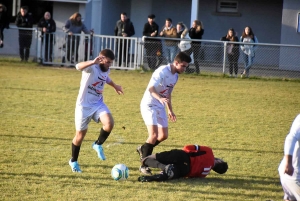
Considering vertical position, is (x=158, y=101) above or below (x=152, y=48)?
below

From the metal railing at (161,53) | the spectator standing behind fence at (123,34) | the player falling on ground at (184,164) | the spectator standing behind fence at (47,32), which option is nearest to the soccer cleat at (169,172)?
the player falling on ground at (184,164)

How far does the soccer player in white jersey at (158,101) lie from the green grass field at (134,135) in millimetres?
486

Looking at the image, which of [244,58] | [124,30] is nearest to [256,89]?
[244,58]

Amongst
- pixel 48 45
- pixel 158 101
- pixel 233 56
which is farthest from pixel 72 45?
pixel 158 101

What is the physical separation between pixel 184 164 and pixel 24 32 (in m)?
15.2

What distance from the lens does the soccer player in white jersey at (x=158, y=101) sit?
843cm

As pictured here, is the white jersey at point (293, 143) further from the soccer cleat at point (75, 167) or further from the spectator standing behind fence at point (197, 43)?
the spectator standing behind fence at point (197, 43)

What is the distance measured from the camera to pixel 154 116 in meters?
8.59

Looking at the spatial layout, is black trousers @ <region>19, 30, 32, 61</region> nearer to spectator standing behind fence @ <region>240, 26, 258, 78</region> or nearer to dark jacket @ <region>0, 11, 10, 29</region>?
dark jacket @ <region>0, 11, 10, 29</region>

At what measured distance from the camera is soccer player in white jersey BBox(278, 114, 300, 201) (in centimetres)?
568

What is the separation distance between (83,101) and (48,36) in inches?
531

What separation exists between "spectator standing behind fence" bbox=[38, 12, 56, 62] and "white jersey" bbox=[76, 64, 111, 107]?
13.4m

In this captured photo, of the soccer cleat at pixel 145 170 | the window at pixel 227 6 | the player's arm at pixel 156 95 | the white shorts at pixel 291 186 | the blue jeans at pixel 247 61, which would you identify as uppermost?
the window at pixel 227 6

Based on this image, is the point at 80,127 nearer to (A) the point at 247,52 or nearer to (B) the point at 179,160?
(B) the point at 179,160
